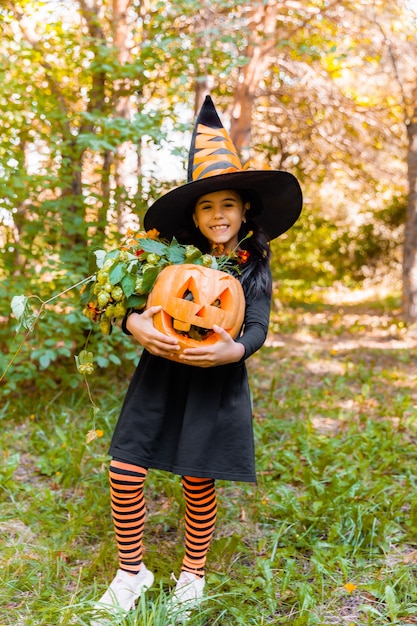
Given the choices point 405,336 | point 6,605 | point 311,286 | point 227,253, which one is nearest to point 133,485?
point 6,605

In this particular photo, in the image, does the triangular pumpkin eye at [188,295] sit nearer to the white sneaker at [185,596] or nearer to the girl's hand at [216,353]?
the girl's hand at [216,353]

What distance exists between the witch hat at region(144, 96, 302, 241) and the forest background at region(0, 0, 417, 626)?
14.7 inches

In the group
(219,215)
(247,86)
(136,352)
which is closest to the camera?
(219,215)

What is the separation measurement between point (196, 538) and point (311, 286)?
385 inches

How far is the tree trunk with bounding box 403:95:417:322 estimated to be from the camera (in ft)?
23.8

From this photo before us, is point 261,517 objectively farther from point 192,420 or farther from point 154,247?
point 154,247

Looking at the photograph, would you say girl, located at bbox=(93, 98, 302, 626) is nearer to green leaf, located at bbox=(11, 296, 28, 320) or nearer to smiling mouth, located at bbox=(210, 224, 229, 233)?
smiling mouth, located at bbox=(210, 224, 229, 233)

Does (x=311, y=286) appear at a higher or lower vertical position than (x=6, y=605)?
higher

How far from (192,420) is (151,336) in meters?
0.35

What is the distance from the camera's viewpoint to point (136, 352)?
13.1 feet

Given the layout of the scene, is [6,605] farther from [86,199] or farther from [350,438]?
[86,199]

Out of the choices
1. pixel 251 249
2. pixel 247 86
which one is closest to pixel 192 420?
pixel 251 249

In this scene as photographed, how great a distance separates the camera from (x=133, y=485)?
2.09 metres

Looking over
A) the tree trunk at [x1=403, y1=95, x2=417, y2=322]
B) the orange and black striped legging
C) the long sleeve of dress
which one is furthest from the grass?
the tree trunk at [x1=403, y1=95, x2=417, y2=322]
